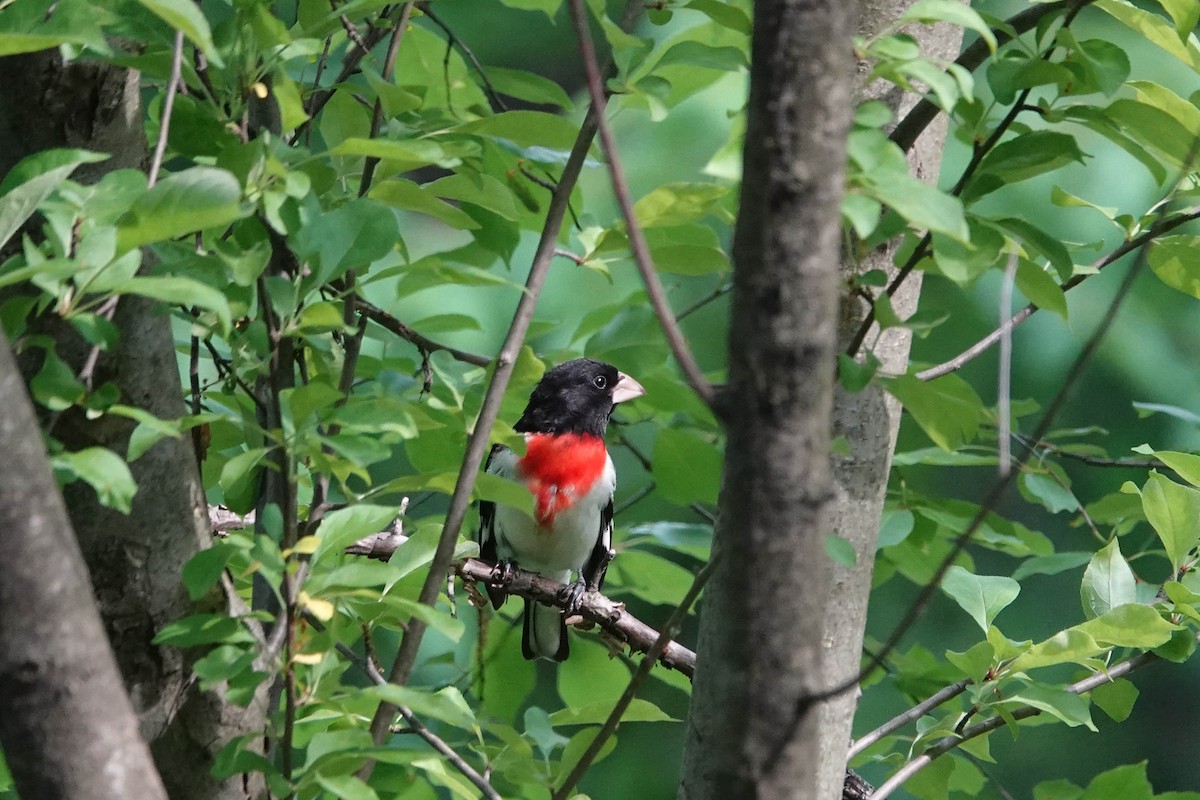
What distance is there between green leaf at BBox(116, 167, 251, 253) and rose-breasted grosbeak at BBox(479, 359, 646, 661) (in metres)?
2.26

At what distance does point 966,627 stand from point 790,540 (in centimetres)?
430

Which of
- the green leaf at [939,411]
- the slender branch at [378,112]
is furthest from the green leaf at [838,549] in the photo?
the slender branch at [378,112]

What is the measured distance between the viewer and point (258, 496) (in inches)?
61.2

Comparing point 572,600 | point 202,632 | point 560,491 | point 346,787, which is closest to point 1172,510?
point 572,600

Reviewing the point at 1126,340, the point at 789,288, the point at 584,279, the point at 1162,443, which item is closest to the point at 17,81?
the point at 789,288

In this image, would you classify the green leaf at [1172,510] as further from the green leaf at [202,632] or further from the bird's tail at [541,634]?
the bird's tail at [541,634]

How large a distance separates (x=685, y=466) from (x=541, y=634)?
1.39 meters

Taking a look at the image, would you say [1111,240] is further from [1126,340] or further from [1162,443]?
[1162,443]

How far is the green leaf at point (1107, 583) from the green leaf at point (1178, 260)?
1.20ft

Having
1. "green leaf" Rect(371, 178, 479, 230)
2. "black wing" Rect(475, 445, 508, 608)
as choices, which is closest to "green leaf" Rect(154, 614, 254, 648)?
"green leaf" Rect(371, 178, 479, 230)

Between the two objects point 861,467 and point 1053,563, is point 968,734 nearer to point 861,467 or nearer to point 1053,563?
point 861,467

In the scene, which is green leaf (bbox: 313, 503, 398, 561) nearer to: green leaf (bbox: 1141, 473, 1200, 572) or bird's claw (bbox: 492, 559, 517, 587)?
bird's claw (bbox: 492, 559, 517, 587)

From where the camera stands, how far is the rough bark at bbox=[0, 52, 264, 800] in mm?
1376

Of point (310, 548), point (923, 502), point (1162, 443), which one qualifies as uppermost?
point (310, 548)
